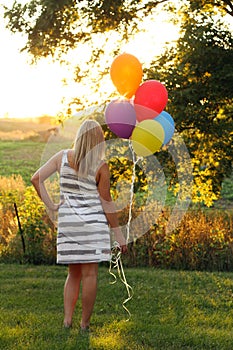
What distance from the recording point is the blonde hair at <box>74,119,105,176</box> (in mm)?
3736

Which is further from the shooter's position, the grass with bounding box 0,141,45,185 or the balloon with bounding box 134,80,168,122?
the grass with bounding box 0,141,45,185

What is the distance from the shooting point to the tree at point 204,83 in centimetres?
774

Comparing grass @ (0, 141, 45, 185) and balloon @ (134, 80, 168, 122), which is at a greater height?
grass @ (0, 141, 45, 185)

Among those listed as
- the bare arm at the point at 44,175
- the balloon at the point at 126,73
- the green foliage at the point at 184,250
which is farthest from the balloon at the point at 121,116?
the green foliage at the point at 184,250

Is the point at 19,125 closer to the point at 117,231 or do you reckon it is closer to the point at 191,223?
the point at 191,223

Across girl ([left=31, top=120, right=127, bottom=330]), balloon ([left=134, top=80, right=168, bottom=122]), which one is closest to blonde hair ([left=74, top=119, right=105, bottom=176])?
girl ([left=31, top=120, right=127, bottom=330])

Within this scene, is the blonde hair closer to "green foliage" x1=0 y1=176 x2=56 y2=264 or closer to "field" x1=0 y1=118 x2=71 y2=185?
"green foliage" x1=0 y1=176 x2=56 y2=264

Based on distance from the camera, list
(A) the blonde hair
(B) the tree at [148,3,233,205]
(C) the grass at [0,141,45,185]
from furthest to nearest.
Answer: (C) the grass at [0,141,45,185] < (B) the tree at [148,3,233,205] < (A) the blonde hair

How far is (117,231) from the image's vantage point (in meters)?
3.92

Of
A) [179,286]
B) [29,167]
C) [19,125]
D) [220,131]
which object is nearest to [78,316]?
[179,286]

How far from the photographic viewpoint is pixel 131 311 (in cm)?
467

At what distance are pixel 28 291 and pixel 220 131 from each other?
3664 mm

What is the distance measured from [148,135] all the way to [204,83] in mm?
4077

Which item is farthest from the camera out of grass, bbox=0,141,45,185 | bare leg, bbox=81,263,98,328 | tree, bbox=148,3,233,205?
grass, bbox=0,141,45,185
